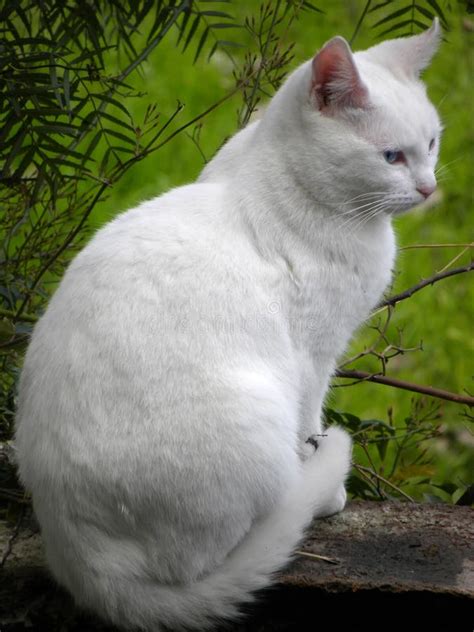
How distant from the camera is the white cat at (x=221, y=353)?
1625 millimetres

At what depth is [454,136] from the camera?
3.86m

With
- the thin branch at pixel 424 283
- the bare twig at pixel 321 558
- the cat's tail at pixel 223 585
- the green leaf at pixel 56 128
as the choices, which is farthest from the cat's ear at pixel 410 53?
the bare twig at pixel 321 558

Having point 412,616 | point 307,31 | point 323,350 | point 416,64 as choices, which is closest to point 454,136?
point 307,31

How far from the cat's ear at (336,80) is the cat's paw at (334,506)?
739mm

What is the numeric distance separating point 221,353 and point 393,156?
0.49m

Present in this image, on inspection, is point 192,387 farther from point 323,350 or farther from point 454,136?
point 454,136

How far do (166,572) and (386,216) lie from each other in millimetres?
784

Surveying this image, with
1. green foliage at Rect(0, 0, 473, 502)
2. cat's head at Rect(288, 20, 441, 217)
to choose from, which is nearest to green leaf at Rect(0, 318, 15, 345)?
green foliage at Rect(0, 0, 473, 502)

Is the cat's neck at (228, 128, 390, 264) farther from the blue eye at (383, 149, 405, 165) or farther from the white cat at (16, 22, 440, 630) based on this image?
the blue eye at (383, 149, 405, 165)

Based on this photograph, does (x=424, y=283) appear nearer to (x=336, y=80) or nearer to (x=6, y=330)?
(x=336, y=80)

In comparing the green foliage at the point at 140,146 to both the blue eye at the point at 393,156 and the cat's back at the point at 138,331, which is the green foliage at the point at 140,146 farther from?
the blue eye at the point at 393,156

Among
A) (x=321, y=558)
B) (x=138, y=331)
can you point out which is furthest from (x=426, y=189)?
(x=321, y=558)

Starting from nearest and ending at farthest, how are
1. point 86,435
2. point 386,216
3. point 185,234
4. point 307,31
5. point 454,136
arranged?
point 86,435
point 185,234
point 386,216
point 454,136
point 307,31

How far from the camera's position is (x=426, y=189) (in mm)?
1862
